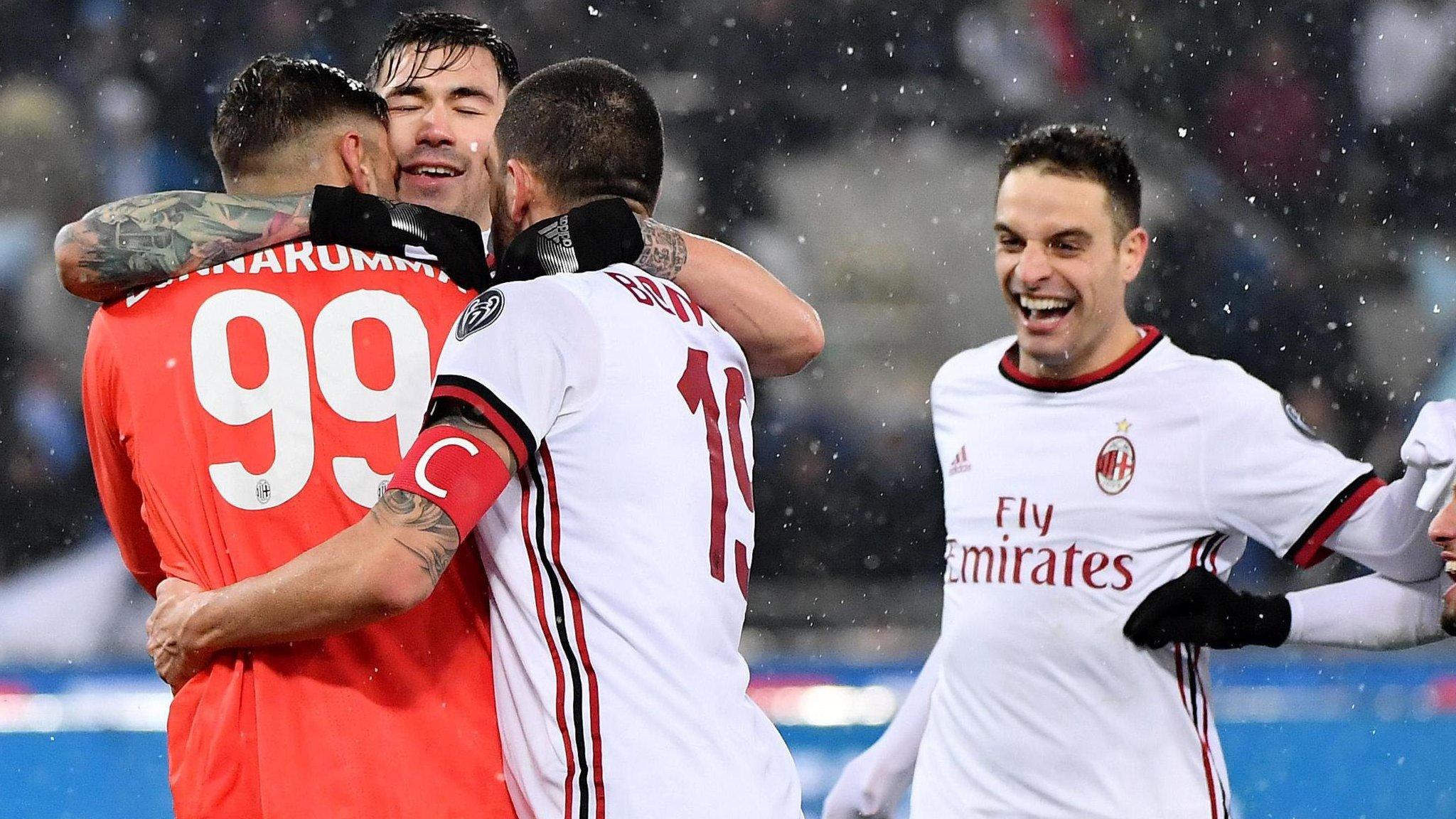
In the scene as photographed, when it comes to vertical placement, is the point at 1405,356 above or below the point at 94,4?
below

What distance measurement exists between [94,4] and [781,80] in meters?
4.12

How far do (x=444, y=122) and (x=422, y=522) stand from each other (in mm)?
1582

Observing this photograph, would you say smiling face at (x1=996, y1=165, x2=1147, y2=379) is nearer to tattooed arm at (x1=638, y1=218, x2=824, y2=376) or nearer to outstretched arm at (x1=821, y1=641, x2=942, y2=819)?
outstretched arm at (x1=821, y1=641, x2=942, y2=819)

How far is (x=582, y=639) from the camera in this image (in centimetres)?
208

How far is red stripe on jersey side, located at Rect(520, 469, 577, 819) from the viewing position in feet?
6.80

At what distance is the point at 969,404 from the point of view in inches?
145

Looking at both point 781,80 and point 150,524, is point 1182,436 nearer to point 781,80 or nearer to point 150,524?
point 150,524

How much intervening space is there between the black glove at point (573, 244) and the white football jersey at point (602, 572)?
0.05 m

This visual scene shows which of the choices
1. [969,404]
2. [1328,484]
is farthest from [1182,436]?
[969,404]

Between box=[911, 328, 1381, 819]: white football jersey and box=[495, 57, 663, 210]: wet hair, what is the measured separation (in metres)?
1.42

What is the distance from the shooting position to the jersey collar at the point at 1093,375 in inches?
137

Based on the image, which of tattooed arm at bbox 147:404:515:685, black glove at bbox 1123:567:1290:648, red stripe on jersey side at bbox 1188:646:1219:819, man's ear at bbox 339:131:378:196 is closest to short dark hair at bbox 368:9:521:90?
man's ear at bbox 339:131:378:196

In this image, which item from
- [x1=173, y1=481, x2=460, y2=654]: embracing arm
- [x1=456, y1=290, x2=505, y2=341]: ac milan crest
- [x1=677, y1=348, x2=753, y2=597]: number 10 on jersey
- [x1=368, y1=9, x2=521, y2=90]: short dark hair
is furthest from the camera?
[x1=368, y1=9, x2=521, y2=90]: short dark hair

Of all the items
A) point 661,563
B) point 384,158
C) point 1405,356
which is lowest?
point 1405,356
